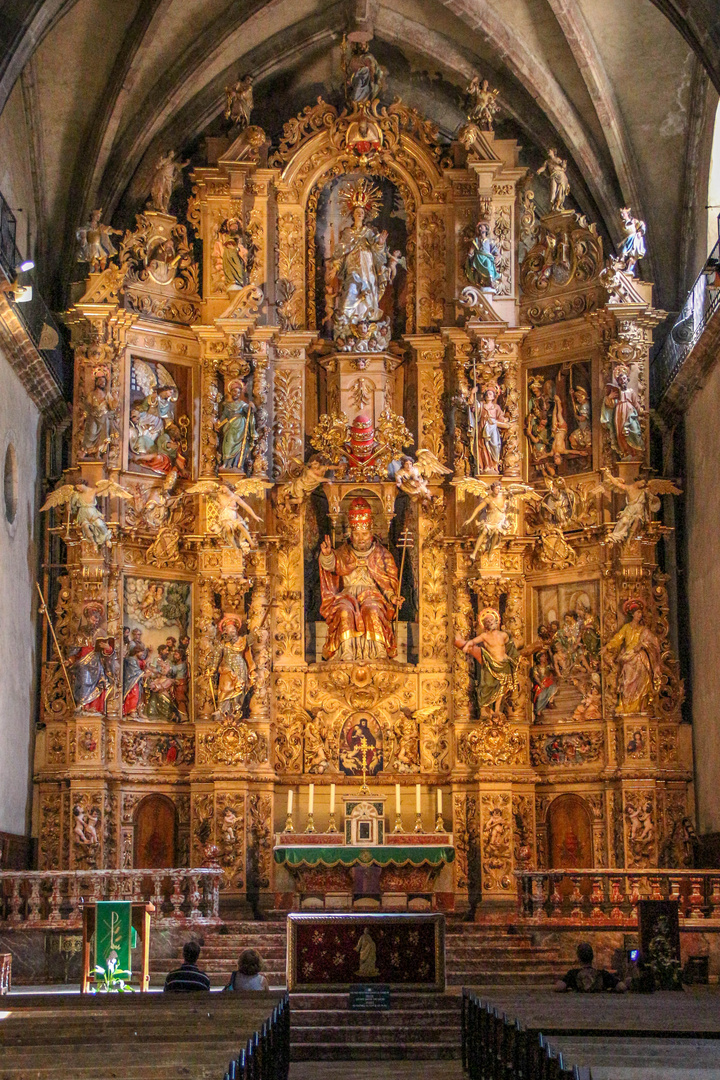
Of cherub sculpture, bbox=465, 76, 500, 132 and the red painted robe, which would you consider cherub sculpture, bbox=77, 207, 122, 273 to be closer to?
the red painted robe

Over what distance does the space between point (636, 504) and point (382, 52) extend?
9793 mm

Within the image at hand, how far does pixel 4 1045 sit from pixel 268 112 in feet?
74.6

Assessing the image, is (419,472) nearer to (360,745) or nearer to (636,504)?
(636,504)

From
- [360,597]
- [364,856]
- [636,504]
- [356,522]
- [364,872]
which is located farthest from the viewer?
[356,522]

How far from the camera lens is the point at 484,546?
27.0m

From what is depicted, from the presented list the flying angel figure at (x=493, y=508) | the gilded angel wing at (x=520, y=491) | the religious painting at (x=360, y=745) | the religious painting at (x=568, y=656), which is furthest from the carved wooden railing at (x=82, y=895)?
the gilded angel wing at (x=520, y=491)

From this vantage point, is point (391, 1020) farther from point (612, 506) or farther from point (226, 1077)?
point (612, 506)

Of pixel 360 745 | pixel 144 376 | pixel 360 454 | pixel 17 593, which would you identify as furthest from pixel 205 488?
pixel 360 745

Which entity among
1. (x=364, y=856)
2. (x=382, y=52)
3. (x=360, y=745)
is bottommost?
(x=364, y=856)

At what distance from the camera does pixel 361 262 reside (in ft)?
93.9

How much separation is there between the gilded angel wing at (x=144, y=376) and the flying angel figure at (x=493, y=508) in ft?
17.5

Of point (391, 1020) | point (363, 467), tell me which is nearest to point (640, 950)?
point (391, 1020)

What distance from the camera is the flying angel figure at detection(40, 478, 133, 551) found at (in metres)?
26.5

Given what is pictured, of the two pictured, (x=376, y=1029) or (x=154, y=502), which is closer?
(x=376, y=1029)
